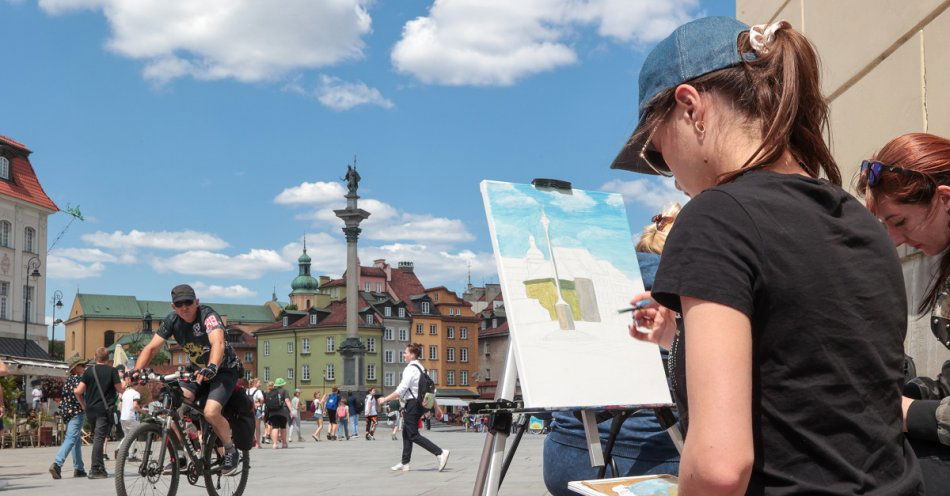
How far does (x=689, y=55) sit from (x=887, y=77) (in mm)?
4531

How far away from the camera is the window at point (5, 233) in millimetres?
58050

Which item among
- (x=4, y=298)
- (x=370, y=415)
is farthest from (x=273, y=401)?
(x=4, y=298)

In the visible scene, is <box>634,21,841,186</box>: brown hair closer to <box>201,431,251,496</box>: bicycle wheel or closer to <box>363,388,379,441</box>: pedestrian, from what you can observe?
<box>201,431,251,496</box>: bicycle wheel

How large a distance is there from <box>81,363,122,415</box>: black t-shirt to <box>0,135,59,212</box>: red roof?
5036 centimetres

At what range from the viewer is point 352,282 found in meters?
66.6

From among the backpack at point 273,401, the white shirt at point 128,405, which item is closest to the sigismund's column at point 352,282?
the backpack at point 273,401

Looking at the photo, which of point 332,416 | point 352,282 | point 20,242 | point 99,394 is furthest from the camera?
point 352,282

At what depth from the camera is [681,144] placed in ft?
5.45

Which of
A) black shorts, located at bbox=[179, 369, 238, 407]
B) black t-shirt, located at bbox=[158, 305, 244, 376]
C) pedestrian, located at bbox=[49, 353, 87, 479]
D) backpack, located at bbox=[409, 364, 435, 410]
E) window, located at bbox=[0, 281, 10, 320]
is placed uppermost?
window, located at bbox=[0, 281, 10, 320]

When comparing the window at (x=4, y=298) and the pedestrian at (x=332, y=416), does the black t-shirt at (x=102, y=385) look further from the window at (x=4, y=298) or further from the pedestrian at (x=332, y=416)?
the window at (x=4, y=298)

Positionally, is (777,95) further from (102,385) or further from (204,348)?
(102,385)

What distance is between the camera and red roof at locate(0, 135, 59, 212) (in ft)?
196

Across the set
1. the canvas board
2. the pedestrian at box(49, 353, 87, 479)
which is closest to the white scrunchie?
the canvas board

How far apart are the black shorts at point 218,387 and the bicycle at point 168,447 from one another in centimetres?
7
